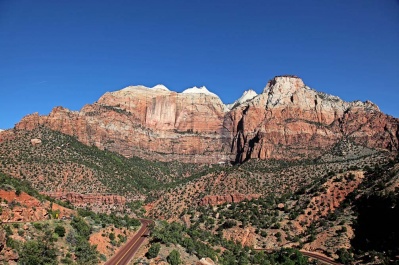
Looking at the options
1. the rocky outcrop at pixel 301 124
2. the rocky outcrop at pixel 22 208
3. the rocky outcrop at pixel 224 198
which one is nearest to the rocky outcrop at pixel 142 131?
the rocky outcrop at pixel 301 124

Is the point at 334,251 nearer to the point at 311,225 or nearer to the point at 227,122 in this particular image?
the point at 311,225

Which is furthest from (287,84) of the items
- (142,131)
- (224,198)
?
(224,198)

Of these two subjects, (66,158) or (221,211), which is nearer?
(221,211)

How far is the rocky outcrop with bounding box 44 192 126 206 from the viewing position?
9426 cm

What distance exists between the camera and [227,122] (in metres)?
195

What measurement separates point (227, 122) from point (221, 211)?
4335 inches

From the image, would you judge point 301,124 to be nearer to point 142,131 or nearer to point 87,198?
point 142,131

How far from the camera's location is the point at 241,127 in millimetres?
180625

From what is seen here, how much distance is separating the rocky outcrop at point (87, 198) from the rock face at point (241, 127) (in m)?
37.8

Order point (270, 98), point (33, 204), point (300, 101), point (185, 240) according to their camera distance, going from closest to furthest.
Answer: point (33, 204), point (185, 240), point (300, 101), point (270, 98)

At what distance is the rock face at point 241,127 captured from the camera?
454 feet

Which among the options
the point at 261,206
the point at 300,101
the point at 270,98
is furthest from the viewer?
the point at 270,98

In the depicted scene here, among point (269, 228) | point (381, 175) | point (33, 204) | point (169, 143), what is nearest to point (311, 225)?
point (269, 228)

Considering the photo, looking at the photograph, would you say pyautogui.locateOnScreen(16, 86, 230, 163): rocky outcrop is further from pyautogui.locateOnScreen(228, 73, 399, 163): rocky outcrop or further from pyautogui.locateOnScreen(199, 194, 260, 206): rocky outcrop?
pyautogui.locateOnScreen(199, 194, 260, 206): rocky outcrop
